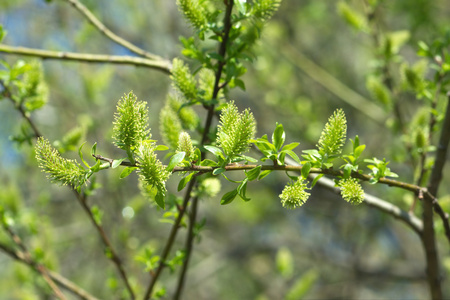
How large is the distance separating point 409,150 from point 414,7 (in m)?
1.45

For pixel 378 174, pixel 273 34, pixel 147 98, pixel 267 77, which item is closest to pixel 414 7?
pixel 273 34

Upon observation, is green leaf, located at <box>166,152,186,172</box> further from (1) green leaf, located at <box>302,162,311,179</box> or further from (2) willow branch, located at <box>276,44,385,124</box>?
(2) willow branch, located at <box>276,44,385,124</box>

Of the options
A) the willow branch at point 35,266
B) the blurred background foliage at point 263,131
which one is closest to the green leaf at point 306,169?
the willow branch at point 35,266

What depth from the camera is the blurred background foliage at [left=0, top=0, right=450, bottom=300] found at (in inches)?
138

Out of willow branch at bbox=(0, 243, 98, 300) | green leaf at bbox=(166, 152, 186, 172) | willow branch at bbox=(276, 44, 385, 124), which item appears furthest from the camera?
willow branch at bbox=(276, 44, 385, 124)

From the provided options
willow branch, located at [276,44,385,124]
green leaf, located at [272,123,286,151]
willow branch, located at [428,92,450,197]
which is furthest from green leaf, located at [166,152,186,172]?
willow branch, located at [276,44,385,124]

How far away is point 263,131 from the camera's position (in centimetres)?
447

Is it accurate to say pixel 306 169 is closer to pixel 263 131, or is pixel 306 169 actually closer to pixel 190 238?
pixel 190 238

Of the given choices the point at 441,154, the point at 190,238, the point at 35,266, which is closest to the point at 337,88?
the point at 441,154

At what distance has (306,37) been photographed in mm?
5473

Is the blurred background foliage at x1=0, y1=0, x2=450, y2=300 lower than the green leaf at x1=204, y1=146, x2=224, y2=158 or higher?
higher

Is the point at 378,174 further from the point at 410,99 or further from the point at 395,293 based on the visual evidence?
the point at 395,293

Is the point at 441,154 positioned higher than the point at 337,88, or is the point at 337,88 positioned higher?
the point at 337,88

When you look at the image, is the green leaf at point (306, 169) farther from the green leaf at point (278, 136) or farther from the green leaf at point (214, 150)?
the green leaf at point (214, 150)
